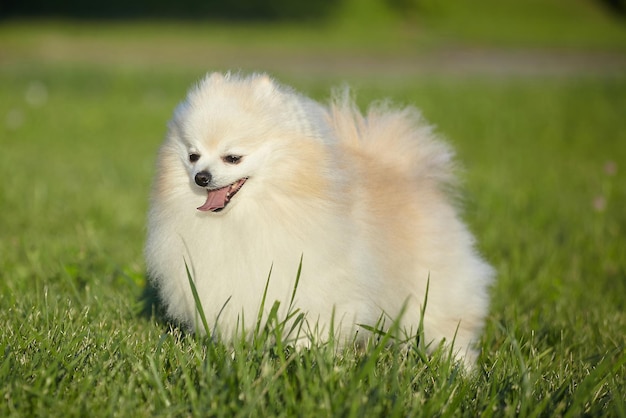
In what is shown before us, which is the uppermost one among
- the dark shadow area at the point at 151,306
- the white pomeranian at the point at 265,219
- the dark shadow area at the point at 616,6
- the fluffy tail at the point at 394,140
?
the dark shadow area at the point at 616,6

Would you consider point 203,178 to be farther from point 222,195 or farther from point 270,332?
point 270,332

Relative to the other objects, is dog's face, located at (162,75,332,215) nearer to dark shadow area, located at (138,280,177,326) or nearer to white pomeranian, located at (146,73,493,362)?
white pomeranian, located at (146,73,493,362)

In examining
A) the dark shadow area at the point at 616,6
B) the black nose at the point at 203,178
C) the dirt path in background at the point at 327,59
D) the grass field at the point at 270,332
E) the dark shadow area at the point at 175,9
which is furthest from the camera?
the dark shadow area at the point at 616,6

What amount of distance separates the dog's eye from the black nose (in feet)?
0.34

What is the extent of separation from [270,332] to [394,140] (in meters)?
1.30

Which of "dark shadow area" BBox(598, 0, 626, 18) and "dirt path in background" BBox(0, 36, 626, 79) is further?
"dark shadow area" BBox(598, 0, 626, 18)

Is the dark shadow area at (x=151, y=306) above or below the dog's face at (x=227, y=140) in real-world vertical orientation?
below

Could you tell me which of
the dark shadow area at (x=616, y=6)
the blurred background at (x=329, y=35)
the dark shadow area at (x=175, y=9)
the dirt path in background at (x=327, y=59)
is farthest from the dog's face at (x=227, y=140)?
the dark shadow area at (x=616, y=6)

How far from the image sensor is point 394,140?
11.2 feet

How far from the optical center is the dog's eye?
2639mm

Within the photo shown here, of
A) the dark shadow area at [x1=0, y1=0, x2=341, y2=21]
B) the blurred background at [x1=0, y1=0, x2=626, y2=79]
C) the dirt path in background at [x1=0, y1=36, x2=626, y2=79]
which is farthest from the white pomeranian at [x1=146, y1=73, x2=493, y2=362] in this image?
the dark shadow area at [x1=0, y1=0, x2=341, y2=21]

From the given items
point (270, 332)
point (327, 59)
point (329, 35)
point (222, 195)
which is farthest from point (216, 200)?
point (329, 35)

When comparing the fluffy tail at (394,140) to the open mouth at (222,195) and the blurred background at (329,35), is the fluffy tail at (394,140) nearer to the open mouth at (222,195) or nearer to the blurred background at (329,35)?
the open mouth at (222,195)

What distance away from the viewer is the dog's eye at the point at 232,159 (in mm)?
2639
